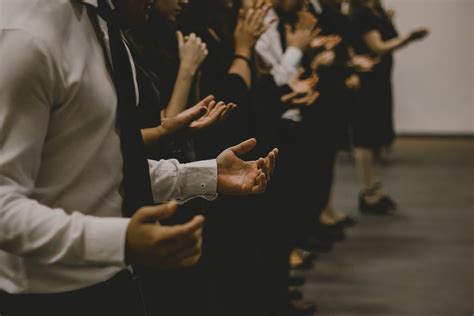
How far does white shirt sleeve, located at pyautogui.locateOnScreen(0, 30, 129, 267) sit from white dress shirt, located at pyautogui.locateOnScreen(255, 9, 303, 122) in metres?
1.99

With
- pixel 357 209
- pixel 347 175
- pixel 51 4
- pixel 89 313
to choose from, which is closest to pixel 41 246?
pixel 89 313

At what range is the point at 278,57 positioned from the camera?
322cm

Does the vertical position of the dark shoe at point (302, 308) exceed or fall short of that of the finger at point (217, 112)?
it falls short

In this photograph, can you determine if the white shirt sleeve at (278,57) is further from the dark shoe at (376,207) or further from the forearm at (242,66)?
the dark shoe at (376,207)

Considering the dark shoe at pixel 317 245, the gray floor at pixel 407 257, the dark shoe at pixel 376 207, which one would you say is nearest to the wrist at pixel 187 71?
the gray floor at pixel 407 257

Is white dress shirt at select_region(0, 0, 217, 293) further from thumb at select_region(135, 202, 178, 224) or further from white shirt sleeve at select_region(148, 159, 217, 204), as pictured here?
white shirt sleeve at select_region(148, 159, 217, 204)

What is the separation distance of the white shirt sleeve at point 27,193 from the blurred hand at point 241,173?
43cm

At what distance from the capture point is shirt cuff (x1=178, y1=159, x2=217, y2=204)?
1.41 metres

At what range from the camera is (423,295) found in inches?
130

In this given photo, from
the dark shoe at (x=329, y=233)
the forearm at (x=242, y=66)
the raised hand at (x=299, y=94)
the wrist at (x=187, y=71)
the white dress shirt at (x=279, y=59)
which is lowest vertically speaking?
the dark shoe at (x=329, y=233)

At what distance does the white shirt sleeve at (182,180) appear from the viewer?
4.56 ft

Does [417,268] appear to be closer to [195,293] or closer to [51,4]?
[195,293]

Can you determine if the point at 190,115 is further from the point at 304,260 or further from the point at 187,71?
the point at 304,260

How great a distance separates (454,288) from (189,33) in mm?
1802
